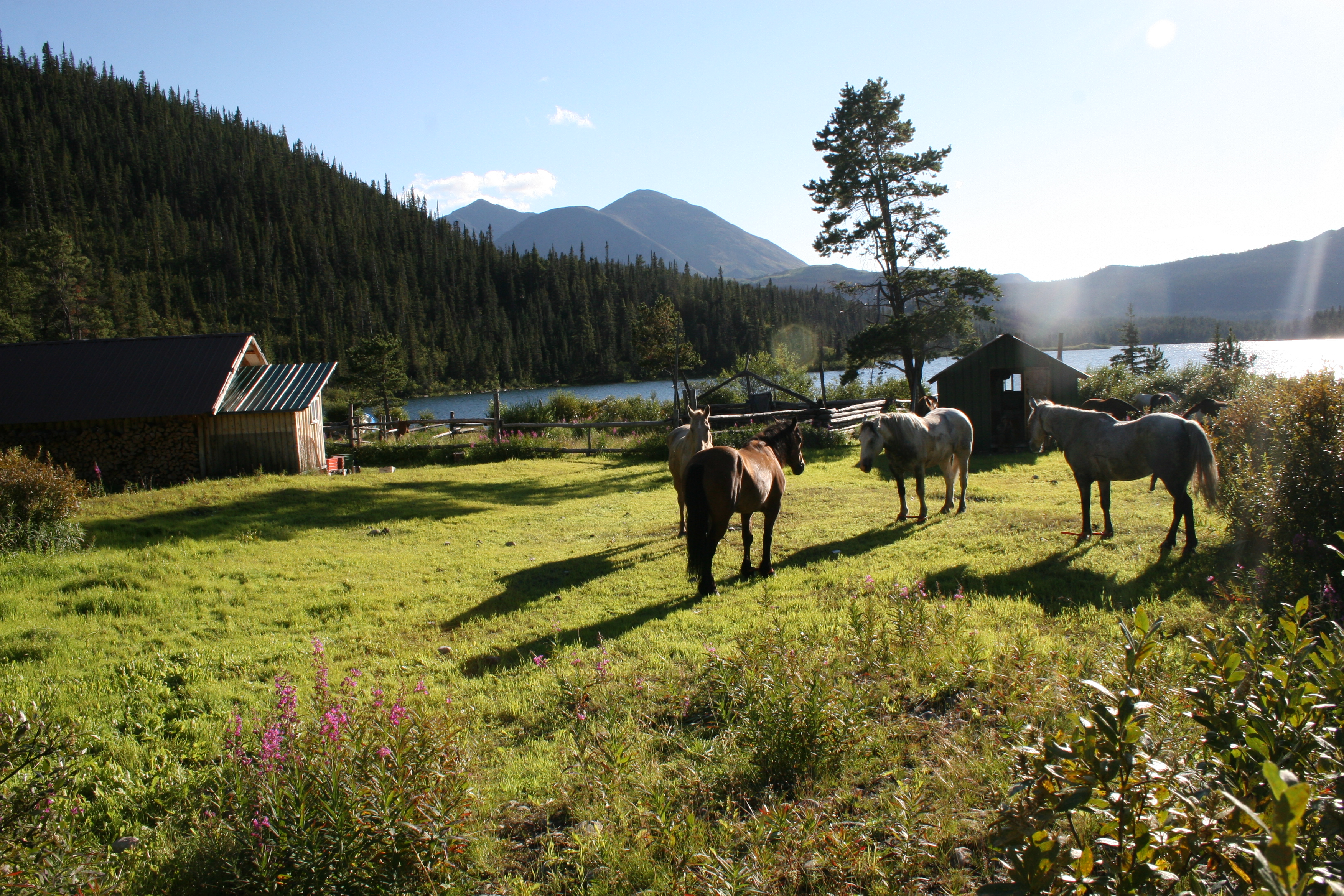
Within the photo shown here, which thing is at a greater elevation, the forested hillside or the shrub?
the forested hillside

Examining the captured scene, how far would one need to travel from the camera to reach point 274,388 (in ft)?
58.9

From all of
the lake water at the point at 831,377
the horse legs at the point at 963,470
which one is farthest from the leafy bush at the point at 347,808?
the lake water at the point at 831,377

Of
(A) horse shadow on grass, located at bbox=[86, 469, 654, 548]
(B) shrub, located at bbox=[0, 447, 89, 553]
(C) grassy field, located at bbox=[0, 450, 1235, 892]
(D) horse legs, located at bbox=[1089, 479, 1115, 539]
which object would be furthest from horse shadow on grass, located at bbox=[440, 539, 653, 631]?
(B) shrub, located at bbox=[0, 447, 89, 553]

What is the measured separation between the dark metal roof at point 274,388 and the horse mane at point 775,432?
14.2 meters

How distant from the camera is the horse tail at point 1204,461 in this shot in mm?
7047

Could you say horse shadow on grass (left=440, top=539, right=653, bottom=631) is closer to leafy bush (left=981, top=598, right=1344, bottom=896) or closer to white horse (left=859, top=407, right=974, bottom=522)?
white horse (left=859, top=407, right=974, bottom=522)

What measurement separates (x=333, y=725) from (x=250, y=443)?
17.3 metres

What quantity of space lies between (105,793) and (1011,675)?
5238 millimetres

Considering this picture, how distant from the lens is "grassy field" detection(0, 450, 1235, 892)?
2.88 m

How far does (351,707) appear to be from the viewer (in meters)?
3.56

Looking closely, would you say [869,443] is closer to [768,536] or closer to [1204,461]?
[768,536]

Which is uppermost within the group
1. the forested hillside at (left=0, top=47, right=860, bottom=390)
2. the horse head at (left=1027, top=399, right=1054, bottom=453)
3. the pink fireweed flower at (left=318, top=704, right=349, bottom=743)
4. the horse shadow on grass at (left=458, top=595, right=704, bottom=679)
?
the forested hillside at (left=0, top=47, right=860, bottom=390)

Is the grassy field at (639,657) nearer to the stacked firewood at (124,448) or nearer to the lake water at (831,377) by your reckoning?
the stacked firewood at (124,448)

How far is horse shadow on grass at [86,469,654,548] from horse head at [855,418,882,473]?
21.5 feet
